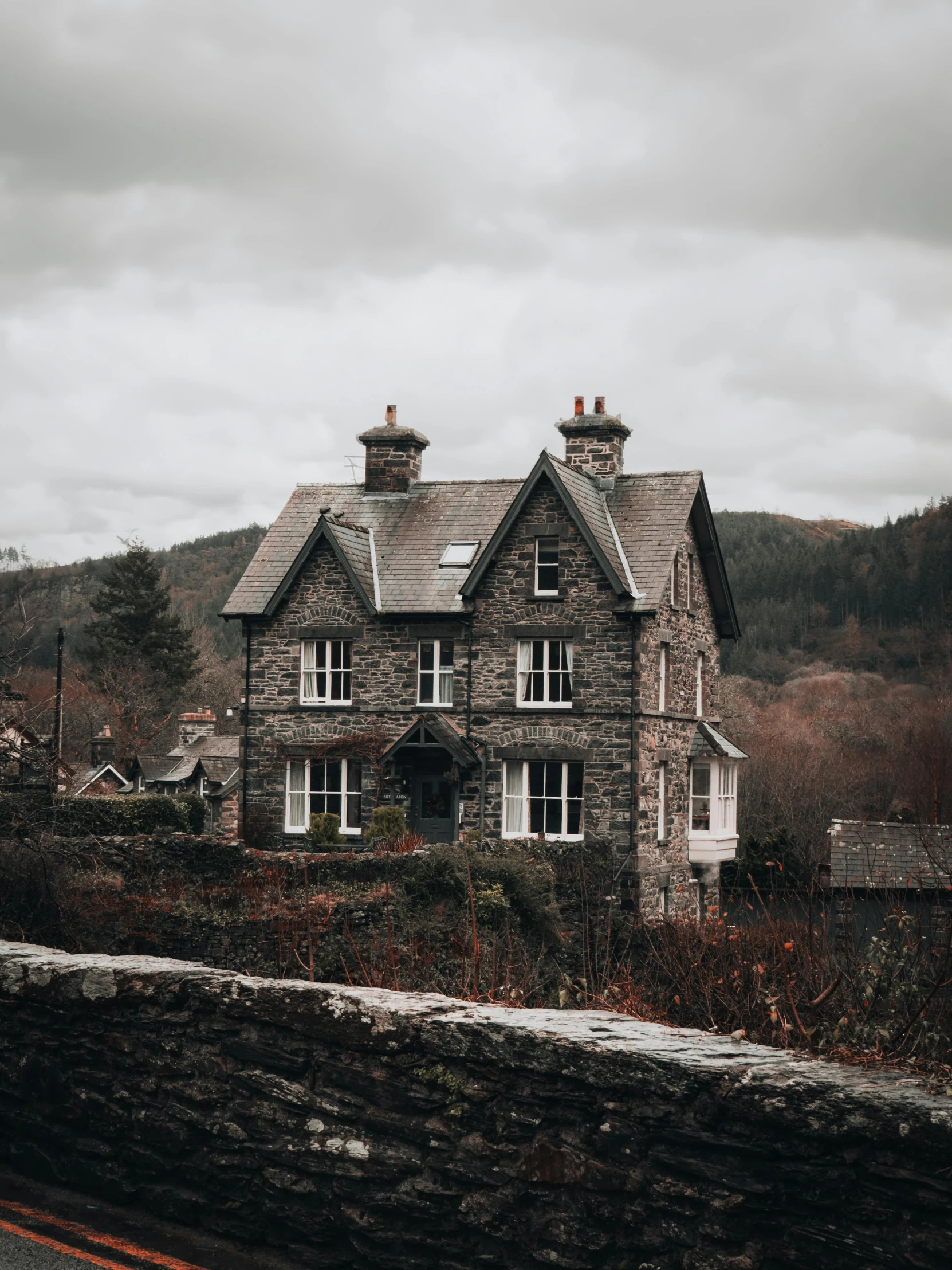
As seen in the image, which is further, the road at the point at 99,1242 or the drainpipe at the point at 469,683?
the drainpipe at the point at 469,683

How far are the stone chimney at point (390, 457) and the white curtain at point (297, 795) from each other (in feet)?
26.3

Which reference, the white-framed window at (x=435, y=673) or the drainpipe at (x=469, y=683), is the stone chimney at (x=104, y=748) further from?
the drainpipe at (x=469, y=683)

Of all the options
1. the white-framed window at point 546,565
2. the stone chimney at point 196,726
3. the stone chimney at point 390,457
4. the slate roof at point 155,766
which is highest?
the stone chimney at point 390,457

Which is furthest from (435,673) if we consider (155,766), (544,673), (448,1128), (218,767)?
(448,1128)

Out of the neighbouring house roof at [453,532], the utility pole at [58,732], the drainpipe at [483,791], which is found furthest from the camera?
the neighbouring house roof at [453,532]

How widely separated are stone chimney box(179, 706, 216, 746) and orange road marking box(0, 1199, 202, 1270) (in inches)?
1756

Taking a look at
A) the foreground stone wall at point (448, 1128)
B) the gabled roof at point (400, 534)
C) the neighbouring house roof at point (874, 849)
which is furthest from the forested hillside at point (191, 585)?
the foreground stone wall at point (448, 1128)

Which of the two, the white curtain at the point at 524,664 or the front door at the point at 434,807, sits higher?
the white curtain at the point at 524,664

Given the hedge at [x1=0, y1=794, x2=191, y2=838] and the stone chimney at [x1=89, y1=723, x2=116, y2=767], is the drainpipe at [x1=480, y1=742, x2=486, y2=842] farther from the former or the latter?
the stone chimney at [x1=89, y1=723, x2=116, y2=767]

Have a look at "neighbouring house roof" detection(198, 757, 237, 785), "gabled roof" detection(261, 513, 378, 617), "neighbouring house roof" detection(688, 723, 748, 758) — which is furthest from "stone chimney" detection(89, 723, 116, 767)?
"neighbouring house roof" detection(688, 723, 748, 758)

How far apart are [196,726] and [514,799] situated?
23.7 meters

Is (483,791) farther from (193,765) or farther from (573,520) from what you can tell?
(193,765)

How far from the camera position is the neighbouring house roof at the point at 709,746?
1330 inches

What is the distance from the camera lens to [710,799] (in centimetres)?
3412
